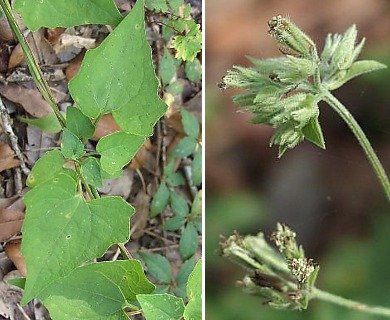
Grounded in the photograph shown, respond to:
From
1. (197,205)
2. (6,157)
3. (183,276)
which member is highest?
(6,157)

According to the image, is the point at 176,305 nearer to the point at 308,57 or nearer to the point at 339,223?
the point at 308,57

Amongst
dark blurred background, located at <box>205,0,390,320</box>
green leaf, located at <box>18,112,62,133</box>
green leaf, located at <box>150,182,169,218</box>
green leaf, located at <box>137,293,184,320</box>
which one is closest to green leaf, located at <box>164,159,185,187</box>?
green leaf, located at <box>150,182,169,218</box>

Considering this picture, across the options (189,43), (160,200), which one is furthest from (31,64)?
(160,200)

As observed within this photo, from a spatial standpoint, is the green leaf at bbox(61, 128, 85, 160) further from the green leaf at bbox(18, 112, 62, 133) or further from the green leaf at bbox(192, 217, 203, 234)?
the green leaf at bbox(192, 217, 203, 234)

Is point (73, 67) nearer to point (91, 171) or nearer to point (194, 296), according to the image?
point (91, 171)

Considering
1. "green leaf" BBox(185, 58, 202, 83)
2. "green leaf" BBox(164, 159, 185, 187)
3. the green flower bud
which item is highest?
the green flower bud

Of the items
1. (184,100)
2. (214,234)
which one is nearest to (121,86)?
(184,100)
